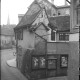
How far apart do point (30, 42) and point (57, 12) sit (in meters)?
18.2

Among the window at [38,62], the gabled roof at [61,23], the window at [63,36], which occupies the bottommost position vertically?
the window at [38,62]

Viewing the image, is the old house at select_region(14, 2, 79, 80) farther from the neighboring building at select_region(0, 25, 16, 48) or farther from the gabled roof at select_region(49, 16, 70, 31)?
the neighboring building at select_region(0, 25, 16, 48)

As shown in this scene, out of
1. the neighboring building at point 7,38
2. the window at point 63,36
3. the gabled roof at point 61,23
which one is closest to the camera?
the window at point 63,36

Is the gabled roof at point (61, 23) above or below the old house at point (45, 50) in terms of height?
above

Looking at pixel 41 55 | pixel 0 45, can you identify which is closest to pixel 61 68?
pixel 41 55

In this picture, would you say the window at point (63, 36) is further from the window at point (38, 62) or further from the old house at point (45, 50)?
the window at point (38, 62)

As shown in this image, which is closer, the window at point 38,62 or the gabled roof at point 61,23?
the window at point 38,62

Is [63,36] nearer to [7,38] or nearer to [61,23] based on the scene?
[61,23]

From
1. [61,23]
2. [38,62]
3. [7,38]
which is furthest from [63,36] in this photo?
[7,38]

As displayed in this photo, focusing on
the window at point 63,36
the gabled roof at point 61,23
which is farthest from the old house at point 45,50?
the gabled roof at point 61,23

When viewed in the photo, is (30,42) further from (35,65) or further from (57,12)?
(57,12)

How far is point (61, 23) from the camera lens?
895 inches

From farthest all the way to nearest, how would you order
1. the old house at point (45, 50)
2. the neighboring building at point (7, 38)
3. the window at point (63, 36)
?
the neighboring building at point (7, 38) → the window at point (63, 36) → the old house at point (45, 50)

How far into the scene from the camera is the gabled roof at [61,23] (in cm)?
2162
